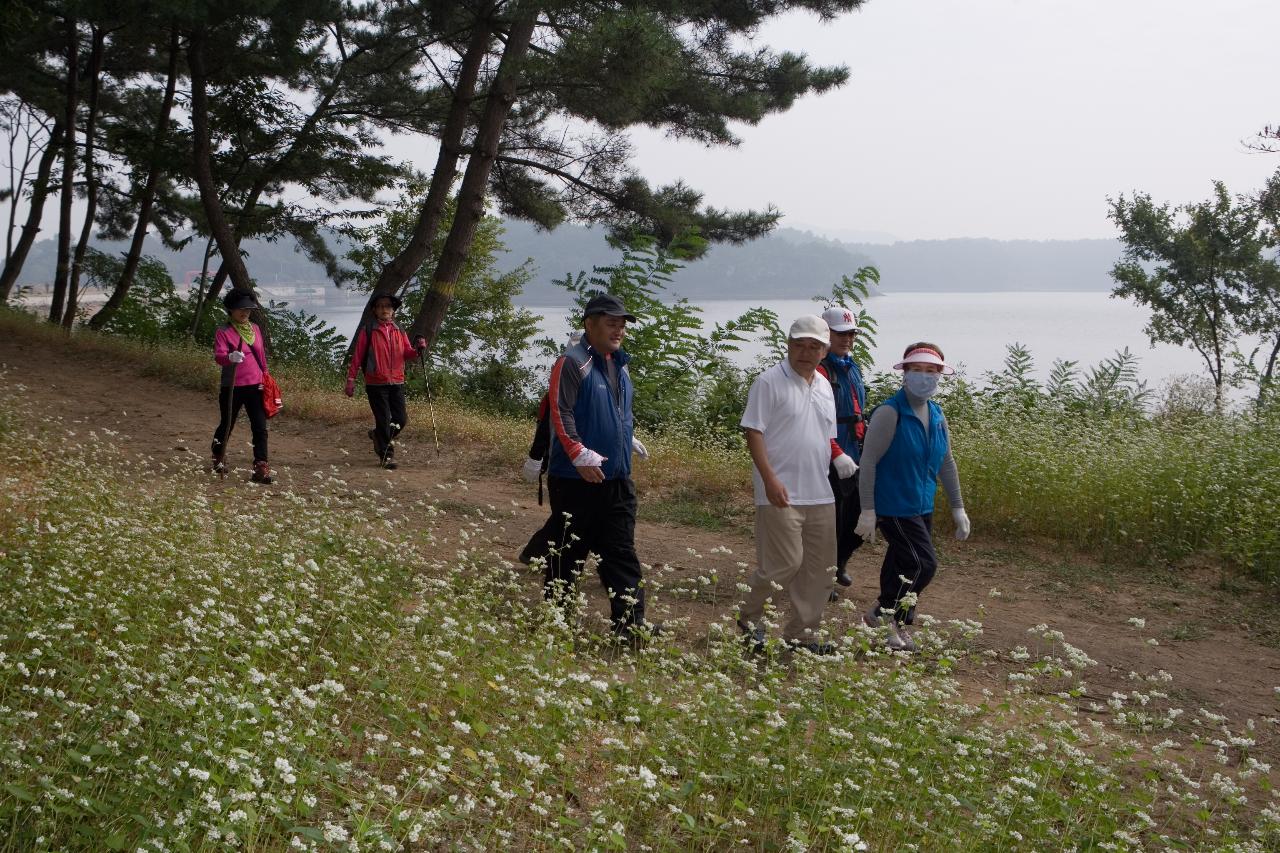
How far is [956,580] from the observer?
873cm

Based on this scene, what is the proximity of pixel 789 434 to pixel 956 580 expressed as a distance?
3.41 m

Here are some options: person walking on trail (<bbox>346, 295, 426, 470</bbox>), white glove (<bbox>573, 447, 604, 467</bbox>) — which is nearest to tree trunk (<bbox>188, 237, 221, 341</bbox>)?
person walking on trail (<bbox>346, 295, 426, 470</bbox>)

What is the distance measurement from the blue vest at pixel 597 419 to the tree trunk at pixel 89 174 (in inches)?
693

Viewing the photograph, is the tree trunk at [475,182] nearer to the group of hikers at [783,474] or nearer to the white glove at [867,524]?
the group of hikers at [783,474]

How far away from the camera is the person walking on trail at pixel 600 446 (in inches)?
240

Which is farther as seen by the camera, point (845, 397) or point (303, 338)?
point (303, 338)

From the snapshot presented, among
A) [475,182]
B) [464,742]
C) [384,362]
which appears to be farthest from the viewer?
[475,182]

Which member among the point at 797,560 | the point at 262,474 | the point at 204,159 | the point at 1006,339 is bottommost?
the point at 262,474

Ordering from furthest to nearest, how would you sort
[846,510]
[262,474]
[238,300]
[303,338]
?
[303,338] < [262,474] < [238,300] < [846,510]

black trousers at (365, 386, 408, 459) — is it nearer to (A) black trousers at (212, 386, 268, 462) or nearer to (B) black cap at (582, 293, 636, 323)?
(A) black trousers at (212, 386, 268, 462)

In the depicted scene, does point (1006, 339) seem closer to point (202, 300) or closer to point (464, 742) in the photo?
point (202, 300)

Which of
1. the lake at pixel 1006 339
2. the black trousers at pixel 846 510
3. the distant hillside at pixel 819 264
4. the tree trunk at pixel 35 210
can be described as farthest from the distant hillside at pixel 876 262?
the black trousers at pixel 846 510

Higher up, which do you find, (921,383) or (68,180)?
(68,180)

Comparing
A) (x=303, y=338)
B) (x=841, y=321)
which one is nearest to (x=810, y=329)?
(x=841, y=321)
